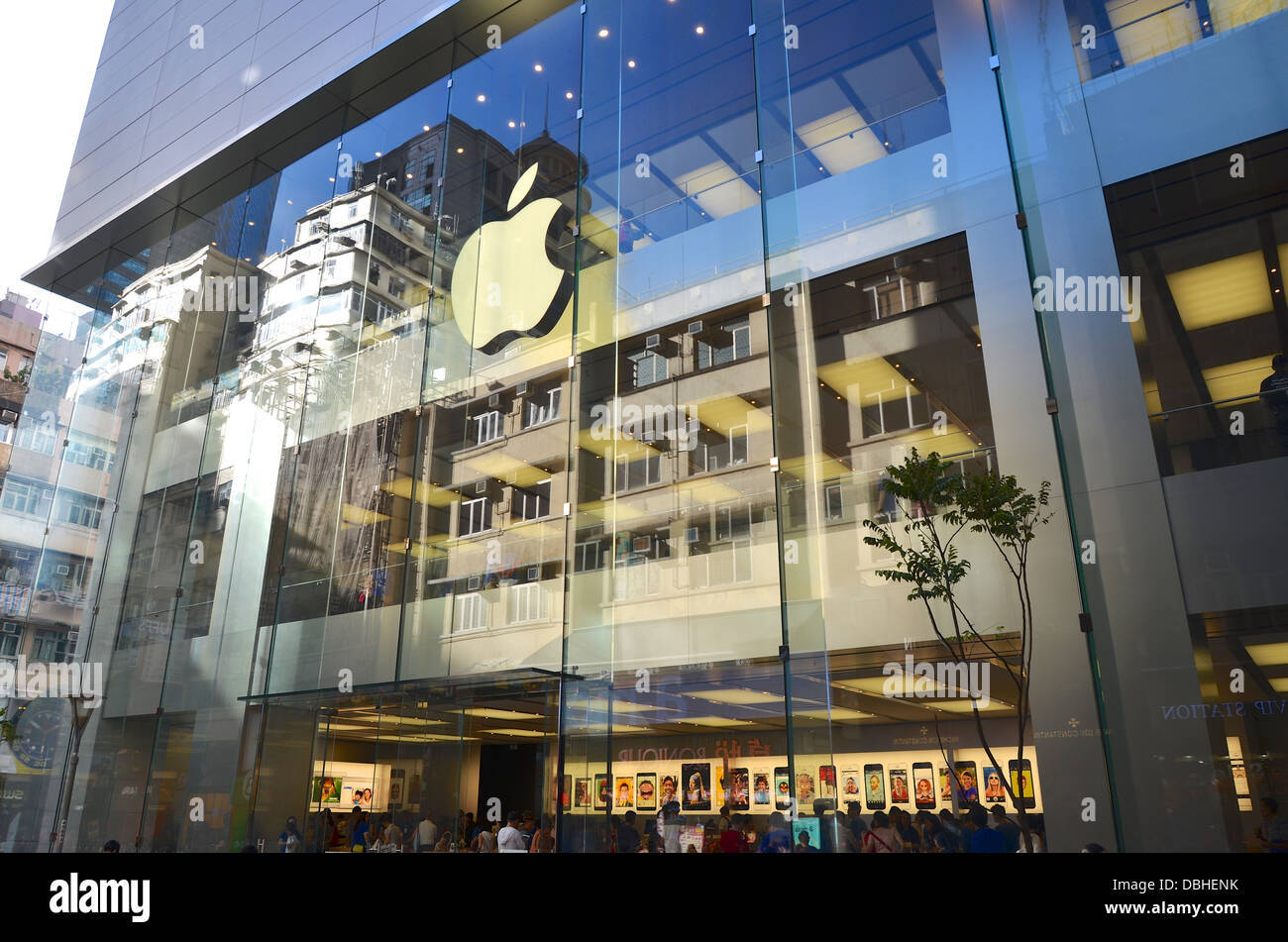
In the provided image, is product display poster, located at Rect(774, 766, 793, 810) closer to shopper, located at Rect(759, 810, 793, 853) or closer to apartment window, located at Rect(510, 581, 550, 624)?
shopper, located at Rect(759, 810, 793, 853)

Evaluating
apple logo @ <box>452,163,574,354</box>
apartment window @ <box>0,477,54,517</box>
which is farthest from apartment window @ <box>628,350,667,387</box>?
apartment window @ <box>0,477,54,517</box>

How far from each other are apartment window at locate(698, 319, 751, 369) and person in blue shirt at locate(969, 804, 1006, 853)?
3.61m

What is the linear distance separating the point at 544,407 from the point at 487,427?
0.84m

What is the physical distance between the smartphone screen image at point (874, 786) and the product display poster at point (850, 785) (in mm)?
62

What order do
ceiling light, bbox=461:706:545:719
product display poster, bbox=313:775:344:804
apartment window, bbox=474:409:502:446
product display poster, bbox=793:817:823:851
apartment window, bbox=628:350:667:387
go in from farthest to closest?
apartment window, bbox=474:409:502:446, product display poster, bbox=313:775:344:804, ceiling light, bbox=461:706:545:719, apartment window, bbox=628:350:667:387, product display poster, bbox=793:817:823:851

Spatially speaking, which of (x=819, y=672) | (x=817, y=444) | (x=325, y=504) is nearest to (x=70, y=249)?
(x=325, y=504)

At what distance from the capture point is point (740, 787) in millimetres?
5945

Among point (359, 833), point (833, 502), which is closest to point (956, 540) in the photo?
point (833, 502)

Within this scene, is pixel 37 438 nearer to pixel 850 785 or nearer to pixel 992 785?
pixel 850 785

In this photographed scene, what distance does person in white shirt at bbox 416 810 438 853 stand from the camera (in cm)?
739

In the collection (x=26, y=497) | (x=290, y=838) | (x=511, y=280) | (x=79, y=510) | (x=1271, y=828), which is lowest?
(x=290, y=838)

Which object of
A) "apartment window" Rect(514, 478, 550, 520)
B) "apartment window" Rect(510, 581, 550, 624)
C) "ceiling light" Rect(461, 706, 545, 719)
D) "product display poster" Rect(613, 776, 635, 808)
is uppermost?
"apartment window" Rect(514, 478, 550, 520)

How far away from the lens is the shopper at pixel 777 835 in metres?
5.53
